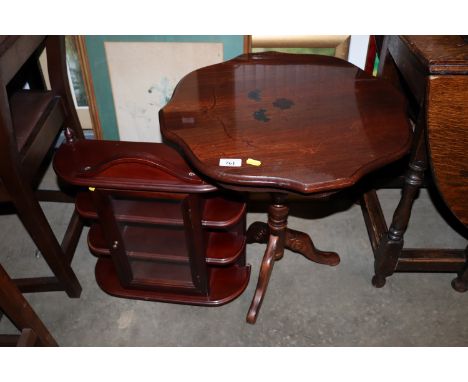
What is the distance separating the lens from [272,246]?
1.74 metres

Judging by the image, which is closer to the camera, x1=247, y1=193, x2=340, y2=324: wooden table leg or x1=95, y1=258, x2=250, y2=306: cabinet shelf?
x1=247, y1=193, x2=340, y2=324: wooden table leg

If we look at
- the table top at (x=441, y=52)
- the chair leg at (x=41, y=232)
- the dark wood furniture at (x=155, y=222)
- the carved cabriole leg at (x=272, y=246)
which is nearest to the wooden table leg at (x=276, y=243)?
the carved cabriole leg at (x=272, y=246)

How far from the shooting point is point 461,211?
61.0 inches

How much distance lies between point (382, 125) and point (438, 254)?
761 millimetres

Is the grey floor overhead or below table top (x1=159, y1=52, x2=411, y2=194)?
below

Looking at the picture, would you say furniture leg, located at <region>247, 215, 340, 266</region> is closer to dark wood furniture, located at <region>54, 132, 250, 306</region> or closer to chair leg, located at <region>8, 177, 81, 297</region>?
dark wood furniture, located at <region>54, 132, 250, 306</region>

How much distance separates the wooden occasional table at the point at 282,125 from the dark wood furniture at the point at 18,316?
0.66 m

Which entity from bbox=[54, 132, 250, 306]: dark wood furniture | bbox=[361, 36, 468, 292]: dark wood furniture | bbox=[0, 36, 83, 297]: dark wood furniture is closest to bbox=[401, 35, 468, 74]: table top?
bbox=[361, 36, 468, 292]: dark wood furniture

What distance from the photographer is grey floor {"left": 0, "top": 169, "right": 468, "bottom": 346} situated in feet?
5.79

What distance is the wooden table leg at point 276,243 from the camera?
1634 millimetres

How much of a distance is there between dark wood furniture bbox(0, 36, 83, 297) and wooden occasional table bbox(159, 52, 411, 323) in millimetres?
499

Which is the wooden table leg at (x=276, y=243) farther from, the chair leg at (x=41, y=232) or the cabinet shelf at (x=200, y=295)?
the chair leg at (x=41, y=232)
